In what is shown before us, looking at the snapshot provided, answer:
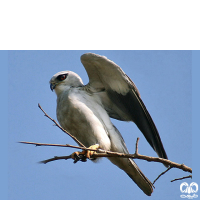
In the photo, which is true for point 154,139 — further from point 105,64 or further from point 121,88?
point 105,64

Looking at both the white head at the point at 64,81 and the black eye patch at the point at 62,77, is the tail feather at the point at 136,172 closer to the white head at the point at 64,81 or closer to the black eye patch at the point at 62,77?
the white head at the point at 64,81

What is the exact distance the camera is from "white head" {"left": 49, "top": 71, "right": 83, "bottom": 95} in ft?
16.2

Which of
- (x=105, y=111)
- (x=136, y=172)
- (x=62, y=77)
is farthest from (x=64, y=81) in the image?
(x=136, y=172)

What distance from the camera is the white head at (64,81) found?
4926 mm

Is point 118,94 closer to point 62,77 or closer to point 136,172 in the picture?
point 62,77

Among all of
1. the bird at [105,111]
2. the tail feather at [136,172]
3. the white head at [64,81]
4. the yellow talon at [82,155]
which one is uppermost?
the white head at [64,81]

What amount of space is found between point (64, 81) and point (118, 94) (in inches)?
41.4

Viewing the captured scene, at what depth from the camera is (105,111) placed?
466 centimetres

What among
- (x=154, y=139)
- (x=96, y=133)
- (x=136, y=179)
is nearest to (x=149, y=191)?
(x=136, y=179)

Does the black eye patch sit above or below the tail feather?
above

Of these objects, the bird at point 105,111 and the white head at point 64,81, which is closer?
the bird at point 105,111

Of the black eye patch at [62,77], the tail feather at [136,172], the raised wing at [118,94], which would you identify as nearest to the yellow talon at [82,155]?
the tail feather at [136,172]

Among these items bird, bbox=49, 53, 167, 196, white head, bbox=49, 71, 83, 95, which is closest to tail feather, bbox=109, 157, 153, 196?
bird, bbox=49, 53, 167, 196

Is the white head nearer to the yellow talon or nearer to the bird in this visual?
the bird
